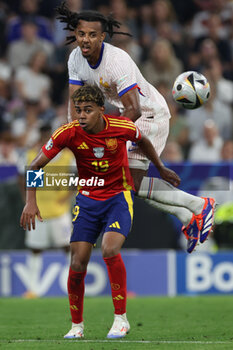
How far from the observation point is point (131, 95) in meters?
7.36

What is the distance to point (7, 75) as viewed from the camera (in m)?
15.3

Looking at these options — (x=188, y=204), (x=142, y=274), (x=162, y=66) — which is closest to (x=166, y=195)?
(x=188, y=204)

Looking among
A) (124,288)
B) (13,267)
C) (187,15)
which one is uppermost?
(187,15)

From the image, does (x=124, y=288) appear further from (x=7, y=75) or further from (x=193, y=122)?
(x=7, y=75)

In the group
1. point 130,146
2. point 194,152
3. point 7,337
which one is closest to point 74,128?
point 130,146

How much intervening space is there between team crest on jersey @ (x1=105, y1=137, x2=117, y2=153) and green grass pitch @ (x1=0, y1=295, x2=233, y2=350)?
5.15ft

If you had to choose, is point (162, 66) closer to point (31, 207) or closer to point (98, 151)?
point (98, 151)

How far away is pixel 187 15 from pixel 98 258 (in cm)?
672

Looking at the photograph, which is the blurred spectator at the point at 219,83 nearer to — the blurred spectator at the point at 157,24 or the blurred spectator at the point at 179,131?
the blurred spectator at the point at 179,131

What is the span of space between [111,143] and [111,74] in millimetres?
760

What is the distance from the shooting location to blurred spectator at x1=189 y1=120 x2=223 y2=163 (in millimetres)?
13359

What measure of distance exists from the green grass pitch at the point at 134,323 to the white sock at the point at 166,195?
115cm

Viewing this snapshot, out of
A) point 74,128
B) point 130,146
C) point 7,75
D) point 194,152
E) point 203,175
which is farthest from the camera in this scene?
point 7,75

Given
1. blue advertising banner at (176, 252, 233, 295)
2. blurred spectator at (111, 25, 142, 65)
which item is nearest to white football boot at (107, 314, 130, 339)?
blue advertising banner at (176, 252, 233, 295)
